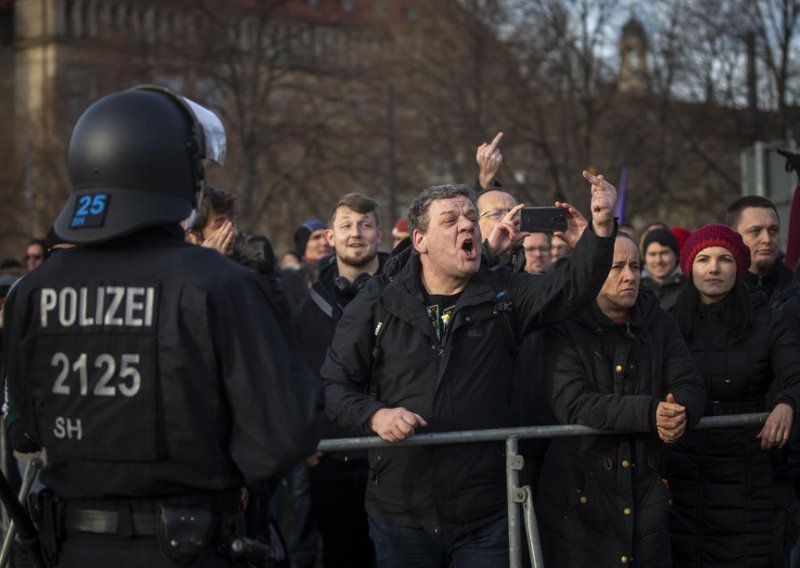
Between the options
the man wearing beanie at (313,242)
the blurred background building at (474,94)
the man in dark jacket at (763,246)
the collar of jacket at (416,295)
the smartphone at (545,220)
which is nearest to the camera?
the collar of jacket at (416,295)

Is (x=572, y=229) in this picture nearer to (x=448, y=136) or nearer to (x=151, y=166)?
(x=151, y=166)

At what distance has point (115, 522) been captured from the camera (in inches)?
141

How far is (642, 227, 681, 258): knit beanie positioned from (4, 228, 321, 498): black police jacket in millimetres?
5900

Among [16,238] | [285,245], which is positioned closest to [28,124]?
[16,238]

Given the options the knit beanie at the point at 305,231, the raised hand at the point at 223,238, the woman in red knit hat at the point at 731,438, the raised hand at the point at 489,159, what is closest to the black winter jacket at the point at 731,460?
the woman in red knit hat at the point at 731,438

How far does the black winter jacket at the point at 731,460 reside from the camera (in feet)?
18.8

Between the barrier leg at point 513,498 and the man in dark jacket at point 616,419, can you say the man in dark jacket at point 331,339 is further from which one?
the barrier leg at point 513,498

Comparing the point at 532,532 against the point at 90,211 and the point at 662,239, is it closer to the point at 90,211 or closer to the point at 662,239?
the point at 90,211

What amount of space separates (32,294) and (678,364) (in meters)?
2.88

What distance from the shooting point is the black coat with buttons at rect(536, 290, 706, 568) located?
17.4 ft

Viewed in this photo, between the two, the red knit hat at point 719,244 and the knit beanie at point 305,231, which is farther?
the knit beanie at point 305,231

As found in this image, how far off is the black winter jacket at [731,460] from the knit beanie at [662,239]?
3172 millimetres

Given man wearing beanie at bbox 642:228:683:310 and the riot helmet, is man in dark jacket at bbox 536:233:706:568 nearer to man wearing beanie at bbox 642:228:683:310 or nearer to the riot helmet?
the riot helmet

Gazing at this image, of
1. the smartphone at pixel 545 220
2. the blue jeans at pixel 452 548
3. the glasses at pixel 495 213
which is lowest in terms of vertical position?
the blue jeans at pixel 452 548
